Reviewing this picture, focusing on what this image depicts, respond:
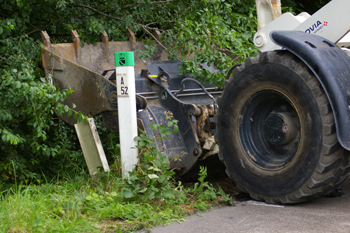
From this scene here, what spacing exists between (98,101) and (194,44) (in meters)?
1.52

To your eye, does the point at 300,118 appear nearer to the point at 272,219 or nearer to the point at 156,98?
the point at 272,219

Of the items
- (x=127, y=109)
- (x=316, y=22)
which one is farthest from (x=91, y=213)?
(x=316, y=22)

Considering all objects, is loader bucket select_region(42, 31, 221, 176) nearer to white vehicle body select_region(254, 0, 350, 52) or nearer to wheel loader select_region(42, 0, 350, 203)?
wheel loader select_region(42, 0, 350, 203)

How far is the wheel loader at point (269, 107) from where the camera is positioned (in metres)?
3.15

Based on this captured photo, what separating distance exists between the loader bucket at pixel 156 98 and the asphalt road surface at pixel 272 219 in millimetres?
836

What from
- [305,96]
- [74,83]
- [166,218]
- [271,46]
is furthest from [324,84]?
[74,83]

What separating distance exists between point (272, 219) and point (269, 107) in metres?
1.00

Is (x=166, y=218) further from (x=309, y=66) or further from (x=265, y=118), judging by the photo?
(x=309, y=66)

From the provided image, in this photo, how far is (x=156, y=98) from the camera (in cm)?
455

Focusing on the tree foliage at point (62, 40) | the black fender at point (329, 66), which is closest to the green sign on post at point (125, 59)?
the tree foliage at point (62, 40)

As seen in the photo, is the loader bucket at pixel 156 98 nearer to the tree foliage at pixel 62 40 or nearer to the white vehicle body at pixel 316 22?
the tree foliage at pixel 62 40

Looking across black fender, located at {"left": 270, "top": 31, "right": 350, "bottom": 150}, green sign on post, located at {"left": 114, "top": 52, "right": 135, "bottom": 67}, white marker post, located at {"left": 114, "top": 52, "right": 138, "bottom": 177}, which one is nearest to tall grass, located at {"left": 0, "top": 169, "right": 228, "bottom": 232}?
white marker post, located at {"left": 114, "top": 52, "right": 138, "bottom": 177}

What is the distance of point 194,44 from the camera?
5441 mm

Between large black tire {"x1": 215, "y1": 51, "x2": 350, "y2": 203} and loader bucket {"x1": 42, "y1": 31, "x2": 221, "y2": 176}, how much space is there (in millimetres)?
371
